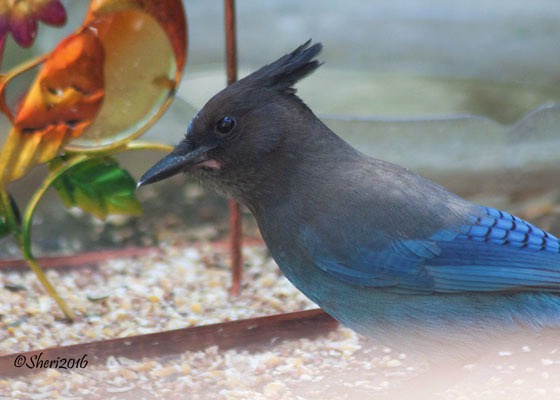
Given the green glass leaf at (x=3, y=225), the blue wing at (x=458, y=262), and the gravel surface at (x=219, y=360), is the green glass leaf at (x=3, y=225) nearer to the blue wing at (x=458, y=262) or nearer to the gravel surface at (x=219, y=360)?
the gravel surface at (x=219, y=360)

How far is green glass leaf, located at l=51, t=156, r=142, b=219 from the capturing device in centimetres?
246

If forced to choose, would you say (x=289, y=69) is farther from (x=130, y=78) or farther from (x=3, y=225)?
(x=3, y=225)

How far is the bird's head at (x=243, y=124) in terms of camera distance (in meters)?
2.01

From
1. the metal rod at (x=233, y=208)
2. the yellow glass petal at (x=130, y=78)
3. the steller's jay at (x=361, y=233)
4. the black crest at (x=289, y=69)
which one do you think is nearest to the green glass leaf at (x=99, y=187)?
the yellow glass petal at (x=130, y=78)

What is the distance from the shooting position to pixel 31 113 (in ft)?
7.62

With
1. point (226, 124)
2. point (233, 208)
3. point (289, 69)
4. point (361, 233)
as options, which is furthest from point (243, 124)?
point (233, 208)

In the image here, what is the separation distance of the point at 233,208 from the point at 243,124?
694 mm

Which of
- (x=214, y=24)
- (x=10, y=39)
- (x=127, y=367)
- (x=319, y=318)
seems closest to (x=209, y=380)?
(x=127, y=367)

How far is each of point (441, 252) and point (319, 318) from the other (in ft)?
1.81

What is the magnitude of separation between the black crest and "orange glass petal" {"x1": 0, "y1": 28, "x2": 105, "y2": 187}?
0.52 meters

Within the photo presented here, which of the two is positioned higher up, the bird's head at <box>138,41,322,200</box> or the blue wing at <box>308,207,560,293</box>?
the bird's head at <box>138,41,322,200</box>

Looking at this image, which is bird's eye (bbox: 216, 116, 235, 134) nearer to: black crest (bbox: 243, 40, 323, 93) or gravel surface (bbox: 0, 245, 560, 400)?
black crest (bbox: 243, 40, 323, 93)

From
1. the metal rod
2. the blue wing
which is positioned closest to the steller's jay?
the blue wing

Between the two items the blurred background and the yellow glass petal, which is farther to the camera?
the blurred background
